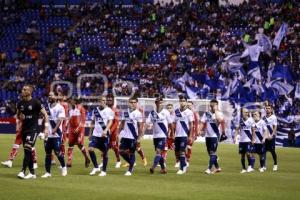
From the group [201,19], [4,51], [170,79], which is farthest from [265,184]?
[4,51]

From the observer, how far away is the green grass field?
17406 millimetres

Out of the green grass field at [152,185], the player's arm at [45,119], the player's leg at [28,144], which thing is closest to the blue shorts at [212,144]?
the green grass field at [152,185]

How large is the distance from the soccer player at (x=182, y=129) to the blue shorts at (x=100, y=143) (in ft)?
8.70

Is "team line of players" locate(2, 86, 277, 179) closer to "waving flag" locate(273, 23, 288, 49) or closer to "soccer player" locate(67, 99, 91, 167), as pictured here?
"soccer player" locate(67, 99, 91, 167)

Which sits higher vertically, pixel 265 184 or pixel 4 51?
pixel 4 51

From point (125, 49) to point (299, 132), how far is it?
674 inches

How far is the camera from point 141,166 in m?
27.0

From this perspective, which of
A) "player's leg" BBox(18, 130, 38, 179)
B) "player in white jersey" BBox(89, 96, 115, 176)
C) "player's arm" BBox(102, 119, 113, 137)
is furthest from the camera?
"player in white jersey" BBox(89, 96, 115, 176)

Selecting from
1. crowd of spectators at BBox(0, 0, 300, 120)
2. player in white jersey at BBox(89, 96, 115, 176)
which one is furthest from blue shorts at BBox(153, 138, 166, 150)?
crowd of spectators at BBox(0, 0, 300, 120)

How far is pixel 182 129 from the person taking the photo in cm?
2402

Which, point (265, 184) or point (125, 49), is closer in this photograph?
point (265, 184)

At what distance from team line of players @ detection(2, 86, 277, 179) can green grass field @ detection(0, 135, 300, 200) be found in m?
0.57

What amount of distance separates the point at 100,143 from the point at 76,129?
12.6ft

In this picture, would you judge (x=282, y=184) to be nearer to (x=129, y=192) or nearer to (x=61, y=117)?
(x=129, y=192)
